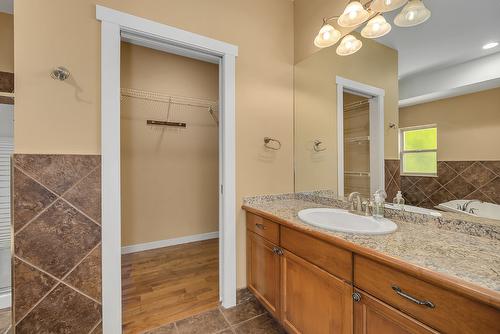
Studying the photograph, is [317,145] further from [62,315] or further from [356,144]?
[62,315]

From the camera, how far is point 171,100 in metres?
2.88

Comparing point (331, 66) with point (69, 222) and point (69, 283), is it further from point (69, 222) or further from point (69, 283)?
point (69, 283)

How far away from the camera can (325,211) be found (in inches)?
60.3

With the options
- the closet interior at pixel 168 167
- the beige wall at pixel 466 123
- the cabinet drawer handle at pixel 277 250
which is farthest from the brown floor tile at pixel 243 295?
the beige wall at pixel 466 123

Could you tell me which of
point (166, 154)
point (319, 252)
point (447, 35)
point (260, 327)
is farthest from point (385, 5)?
point (166, 154)

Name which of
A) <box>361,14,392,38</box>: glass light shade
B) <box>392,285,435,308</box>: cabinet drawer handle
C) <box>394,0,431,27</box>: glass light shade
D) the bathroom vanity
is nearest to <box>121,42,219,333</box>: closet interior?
the bathroom vanity

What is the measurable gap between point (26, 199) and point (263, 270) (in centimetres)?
155

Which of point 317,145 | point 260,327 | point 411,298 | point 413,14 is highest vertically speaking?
point 413,14

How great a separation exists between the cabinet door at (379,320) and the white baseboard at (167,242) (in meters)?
2.60

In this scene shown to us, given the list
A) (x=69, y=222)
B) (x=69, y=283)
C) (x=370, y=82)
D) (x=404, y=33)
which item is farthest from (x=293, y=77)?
(x=69, y=283)

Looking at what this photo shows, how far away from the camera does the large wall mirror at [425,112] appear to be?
3.30ft

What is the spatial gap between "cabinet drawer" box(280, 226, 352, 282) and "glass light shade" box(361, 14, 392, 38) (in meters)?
1.44

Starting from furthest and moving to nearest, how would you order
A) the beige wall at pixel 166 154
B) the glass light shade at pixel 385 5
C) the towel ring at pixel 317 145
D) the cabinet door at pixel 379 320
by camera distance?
the beige wall at pixel 166 154 < the towel ring at pixel 317 145 < the glass light shade at pixel 385 5 < the cabinet door at pixel 379 320

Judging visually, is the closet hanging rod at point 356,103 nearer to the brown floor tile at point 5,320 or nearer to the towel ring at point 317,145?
the towel ring at point 317,145
